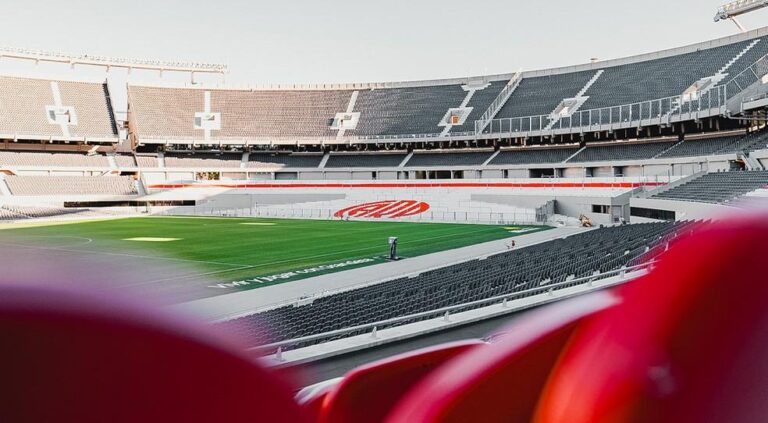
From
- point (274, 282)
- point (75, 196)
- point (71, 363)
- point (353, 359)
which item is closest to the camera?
point (71, 363)

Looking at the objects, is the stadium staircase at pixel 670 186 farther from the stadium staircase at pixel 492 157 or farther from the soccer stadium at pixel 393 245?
the stadium staircase at pixel 492 157

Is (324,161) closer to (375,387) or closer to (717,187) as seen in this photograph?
(717,187)

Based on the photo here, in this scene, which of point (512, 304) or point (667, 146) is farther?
point (667, 146)

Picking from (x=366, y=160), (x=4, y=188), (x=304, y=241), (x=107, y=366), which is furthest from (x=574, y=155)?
(x=107, y=366)

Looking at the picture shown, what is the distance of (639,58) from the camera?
184 ft

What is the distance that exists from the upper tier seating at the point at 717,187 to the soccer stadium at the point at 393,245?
0.88 feet

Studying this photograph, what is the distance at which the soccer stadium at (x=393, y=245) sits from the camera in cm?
82

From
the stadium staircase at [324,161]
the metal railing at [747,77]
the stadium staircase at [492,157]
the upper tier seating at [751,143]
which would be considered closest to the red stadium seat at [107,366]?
the upper tier seating at [751,143]

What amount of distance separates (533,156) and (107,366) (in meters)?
57.4

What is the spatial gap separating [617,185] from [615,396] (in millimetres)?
43955

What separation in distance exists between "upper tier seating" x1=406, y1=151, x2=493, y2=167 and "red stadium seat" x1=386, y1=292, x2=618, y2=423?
58287mm

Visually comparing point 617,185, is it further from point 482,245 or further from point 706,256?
point 706,256

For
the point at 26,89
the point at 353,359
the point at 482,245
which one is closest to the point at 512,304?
the point at 353,359

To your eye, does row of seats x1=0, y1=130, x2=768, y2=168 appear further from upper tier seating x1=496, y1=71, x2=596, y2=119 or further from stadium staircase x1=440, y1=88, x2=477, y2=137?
upper tier seating x1=496, y1=71, x2=596, y2=119
